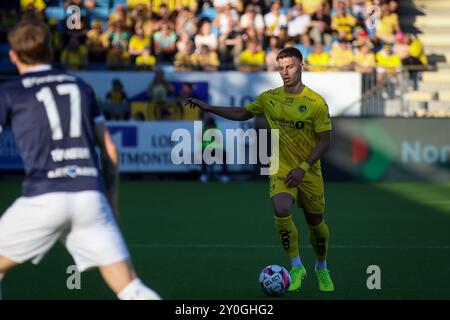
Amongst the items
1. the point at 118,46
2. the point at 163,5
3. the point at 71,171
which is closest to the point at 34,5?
the point at 118,46

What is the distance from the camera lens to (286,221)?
31.3ft

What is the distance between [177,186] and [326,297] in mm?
12823

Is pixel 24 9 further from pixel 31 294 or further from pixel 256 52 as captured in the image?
pixel 31 294

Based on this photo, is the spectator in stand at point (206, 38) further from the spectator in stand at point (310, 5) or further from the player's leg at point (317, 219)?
the player's leg at point (317, 219)

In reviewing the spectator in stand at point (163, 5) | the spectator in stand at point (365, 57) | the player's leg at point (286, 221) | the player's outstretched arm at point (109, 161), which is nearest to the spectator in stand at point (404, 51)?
the spectator in stand at point (365, 57)

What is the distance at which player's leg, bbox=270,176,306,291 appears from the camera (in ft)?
31.1

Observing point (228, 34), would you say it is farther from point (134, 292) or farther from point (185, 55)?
point (134, 292)

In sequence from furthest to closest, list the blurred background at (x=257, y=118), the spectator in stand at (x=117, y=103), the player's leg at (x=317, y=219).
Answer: the spectator in stand at (x=117, y=103)
the blurred background at (x=257, y=118)
the player's leg at (x=317, y=219)

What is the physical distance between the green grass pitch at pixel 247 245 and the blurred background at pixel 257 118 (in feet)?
0.15

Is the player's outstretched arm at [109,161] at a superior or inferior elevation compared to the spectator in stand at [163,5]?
inferior

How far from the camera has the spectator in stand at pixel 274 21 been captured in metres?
26.7

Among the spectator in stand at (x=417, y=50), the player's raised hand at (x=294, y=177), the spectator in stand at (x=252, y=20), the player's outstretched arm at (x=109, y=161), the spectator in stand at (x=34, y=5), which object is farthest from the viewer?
the spectator in stand at (x=252, y=20)

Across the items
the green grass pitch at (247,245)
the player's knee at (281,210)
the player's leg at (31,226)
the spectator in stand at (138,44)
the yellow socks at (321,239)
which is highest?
the spectator in stand at (138,44)
